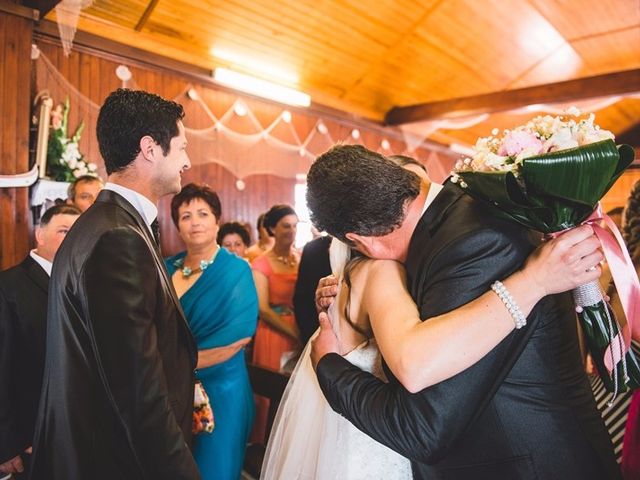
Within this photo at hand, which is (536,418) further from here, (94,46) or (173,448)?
(94,46)

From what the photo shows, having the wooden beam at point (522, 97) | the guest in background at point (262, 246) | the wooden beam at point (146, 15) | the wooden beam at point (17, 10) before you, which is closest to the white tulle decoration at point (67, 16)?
the wooden beam at point (17, 10)

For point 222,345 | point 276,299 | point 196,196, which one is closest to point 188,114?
point 276,299

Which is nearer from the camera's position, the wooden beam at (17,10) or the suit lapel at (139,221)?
the suit lapel at (139,221)

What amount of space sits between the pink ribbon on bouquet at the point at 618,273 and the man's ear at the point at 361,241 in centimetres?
51

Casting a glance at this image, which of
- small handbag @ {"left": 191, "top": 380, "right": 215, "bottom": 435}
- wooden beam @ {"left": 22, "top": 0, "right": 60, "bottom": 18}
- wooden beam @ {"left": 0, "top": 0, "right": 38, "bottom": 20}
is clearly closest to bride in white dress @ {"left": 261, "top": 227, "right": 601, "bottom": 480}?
small handbag @ {"left": 191, "top": 380, "right": 215, "bottom": 435}

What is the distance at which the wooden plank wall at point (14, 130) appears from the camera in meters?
3.76

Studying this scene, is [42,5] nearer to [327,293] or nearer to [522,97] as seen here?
[327,293]

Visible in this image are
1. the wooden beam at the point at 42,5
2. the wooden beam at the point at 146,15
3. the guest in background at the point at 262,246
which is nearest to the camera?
the wooden beam at the point at 42,5

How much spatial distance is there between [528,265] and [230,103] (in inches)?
208

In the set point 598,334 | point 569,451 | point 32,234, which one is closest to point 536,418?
point 569,451

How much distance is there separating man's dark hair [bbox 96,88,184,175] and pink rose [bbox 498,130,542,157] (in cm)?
103

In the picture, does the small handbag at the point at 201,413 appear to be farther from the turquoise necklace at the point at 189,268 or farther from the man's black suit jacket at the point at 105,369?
the turquoise necklace at the point at 189,268

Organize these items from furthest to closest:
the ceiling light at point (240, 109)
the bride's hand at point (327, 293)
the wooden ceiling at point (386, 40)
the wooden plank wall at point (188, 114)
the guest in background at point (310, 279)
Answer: the ceiling light at point (240, 109), the wooden ceiling at point (386, 40), the wooden plank wall at point (188, 114), the guest in background at point (310, 279), the bride's hand at point (327, 293)

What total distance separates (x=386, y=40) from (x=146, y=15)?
2.88 metres
